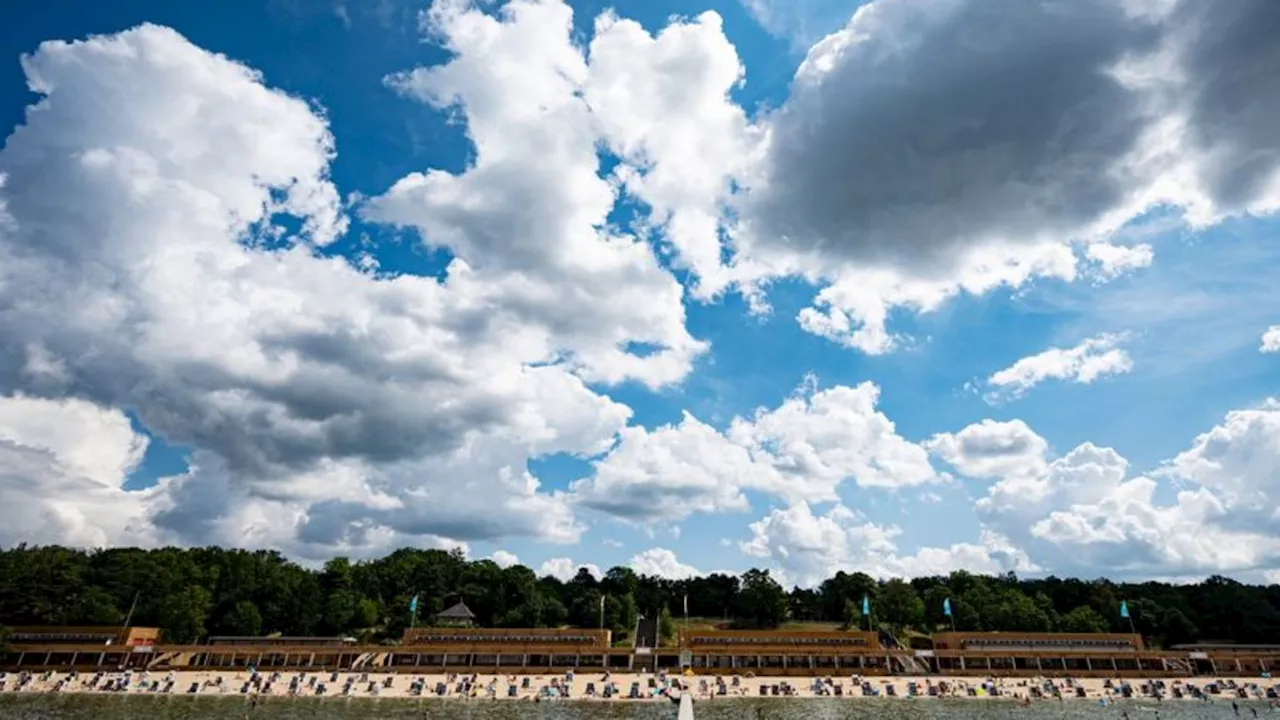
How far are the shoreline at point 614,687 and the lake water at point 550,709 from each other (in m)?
3.50

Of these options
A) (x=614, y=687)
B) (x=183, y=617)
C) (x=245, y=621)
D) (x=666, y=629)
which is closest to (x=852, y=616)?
(x=666, y=629)

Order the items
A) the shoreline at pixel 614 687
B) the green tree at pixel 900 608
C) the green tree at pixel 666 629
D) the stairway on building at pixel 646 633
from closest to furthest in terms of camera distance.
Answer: the shoreline at pixel 614 687, the stairway on building at pixel 646 633, the green tree at pixel 666 629, the green tree at pixel 900 608

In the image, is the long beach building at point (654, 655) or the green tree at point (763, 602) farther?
the green tree at point (763, 602)

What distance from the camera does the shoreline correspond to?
8094 centimetres

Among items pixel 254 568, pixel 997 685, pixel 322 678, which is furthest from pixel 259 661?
pixel 997 685

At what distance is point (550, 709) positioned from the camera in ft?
235

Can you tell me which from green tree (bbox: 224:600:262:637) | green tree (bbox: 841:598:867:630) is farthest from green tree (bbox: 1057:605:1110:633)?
green tree (bbox: 224:600:262:637)

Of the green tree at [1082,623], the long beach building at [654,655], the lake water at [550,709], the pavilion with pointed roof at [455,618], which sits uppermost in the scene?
the green tree at [1082,623]

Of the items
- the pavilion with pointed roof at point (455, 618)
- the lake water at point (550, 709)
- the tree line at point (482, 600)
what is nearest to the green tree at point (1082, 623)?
the tree line at point (482, 600)

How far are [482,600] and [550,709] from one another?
62055 millimetres

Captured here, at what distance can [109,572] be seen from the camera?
11706 cm

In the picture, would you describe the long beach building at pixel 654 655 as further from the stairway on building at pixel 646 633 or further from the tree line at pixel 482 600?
the stairway on building at pixel 646 633

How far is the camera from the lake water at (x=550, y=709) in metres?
65.2

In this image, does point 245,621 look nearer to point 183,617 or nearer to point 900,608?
point 183,617
